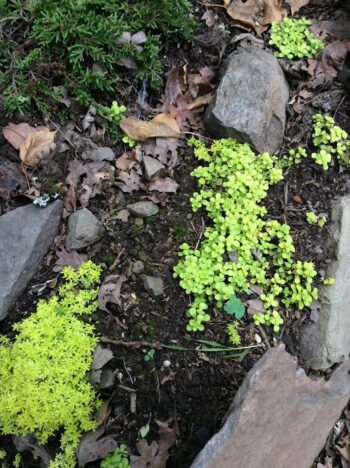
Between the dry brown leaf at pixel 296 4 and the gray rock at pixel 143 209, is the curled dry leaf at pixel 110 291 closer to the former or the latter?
the gray rock at pixel 143 209

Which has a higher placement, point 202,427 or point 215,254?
point 215,254

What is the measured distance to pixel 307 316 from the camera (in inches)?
144

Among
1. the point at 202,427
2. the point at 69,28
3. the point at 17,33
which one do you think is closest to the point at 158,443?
the point at 202,427

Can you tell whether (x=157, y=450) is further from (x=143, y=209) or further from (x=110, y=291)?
(x=143, y=209)

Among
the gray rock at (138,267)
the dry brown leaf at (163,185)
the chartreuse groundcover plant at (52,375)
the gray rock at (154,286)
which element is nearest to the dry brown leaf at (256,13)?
the dry brown leaf at (163,185)

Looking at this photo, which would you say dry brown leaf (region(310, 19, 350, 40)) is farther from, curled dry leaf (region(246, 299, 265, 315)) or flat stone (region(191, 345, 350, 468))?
flat stone (region(191, 345, 350, 468))

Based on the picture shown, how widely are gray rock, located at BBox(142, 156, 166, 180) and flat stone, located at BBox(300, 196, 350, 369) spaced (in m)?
1.53

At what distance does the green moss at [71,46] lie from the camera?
12.2 ft

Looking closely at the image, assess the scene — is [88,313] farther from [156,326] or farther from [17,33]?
[17,33]

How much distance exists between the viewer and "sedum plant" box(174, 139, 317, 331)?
351cm

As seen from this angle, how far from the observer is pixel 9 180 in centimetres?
376

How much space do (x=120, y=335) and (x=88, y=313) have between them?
0.29 meters

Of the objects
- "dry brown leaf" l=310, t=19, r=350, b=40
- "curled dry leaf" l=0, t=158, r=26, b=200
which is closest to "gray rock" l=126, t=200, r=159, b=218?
"curled dry leaf" l=0, t=158, r=26, b=200

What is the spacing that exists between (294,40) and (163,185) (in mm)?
1914
